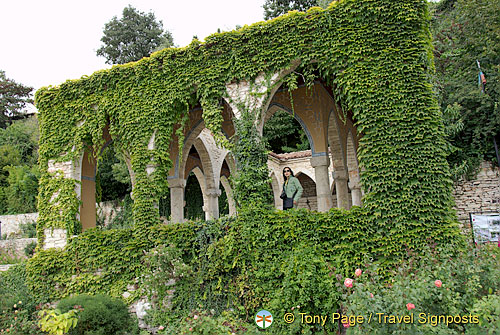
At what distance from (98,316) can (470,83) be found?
39.9ft

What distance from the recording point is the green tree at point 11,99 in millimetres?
29938

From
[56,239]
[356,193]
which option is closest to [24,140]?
[56,239]

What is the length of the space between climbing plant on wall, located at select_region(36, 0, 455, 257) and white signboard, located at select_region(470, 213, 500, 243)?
502cm

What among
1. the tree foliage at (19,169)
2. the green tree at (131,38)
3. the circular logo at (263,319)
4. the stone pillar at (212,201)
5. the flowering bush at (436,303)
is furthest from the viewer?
the green tree at (131,38)

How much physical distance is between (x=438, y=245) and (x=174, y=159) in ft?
25.8

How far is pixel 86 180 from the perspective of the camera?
10969 mm

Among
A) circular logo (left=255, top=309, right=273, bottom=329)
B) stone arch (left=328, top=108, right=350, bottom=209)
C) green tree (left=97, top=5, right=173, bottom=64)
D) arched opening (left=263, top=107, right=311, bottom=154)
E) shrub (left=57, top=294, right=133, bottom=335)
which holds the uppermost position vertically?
green tree (left=97, top=5, right=173, bottom=64)

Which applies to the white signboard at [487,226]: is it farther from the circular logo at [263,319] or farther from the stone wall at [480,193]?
the circular logo at [263,319]

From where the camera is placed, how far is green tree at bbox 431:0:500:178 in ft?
38.6

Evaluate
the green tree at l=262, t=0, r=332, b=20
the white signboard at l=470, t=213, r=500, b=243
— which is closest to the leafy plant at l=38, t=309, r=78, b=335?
the white signboard at l=470, t=213, r=500, b=243

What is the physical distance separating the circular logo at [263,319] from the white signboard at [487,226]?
7.03 metres

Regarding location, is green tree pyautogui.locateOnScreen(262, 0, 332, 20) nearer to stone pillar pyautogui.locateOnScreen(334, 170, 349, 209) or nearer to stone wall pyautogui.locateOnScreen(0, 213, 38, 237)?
stone pillar pyautogui.locateOnScreen(334, 170, 349, 209)

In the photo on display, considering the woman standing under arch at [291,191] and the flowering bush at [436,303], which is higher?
the woman standing under arch at [291,191]

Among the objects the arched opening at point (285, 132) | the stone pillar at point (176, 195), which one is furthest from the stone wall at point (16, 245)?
the arched opening at point (285, 132)
